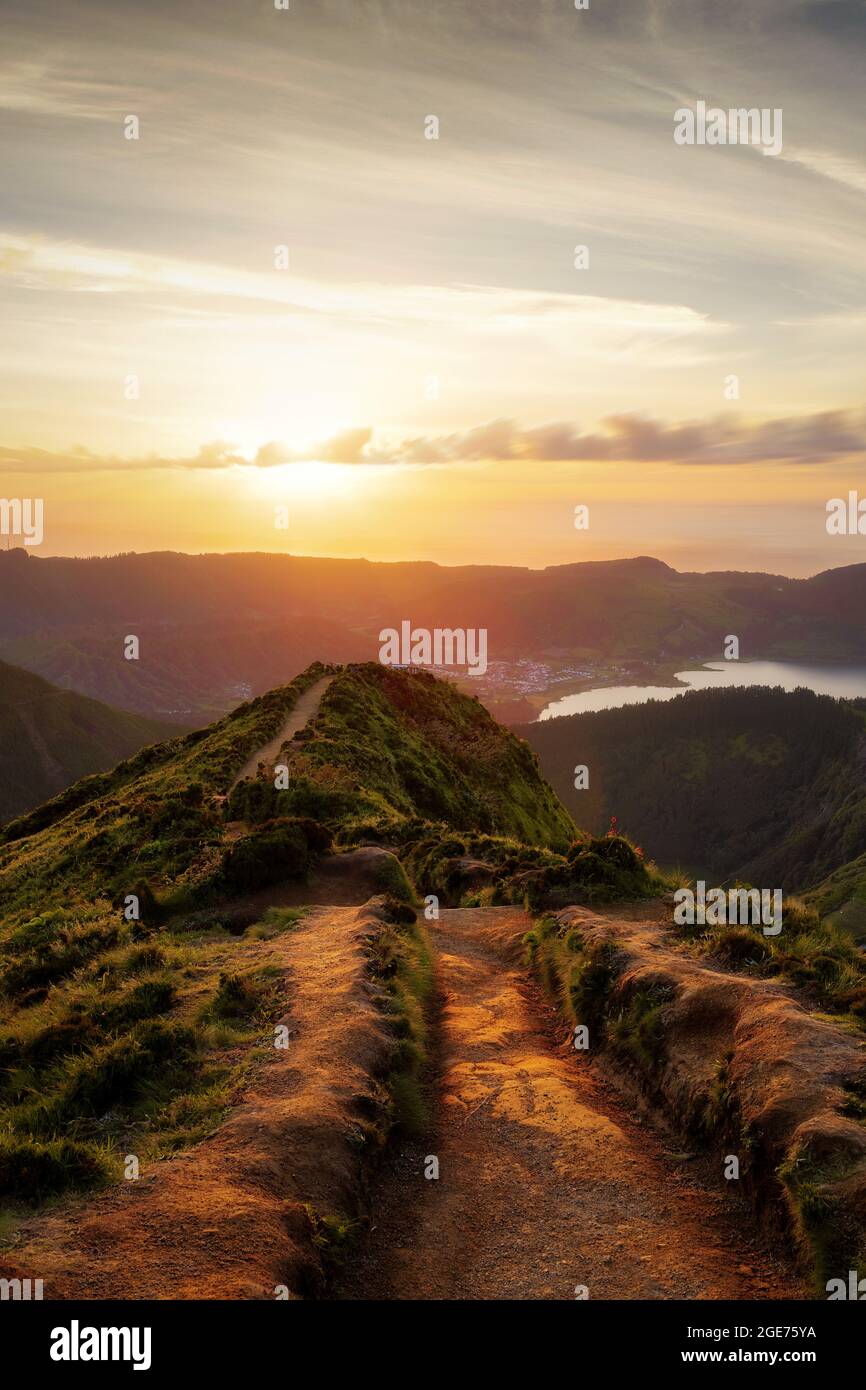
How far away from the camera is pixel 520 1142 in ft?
38.2

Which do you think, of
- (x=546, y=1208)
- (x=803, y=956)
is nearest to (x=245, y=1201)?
(x=546, y=1208)

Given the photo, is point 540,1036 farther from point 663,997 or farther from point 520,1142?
point 520,1142

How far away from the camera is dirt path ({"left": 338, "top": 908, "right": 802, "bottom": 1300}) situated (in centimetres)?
880

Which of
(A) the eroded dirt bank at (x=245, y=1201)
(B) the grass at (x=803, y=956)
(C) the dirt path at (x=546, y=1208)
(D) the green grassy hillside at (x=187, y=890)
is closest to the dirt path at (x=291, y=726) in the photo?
(D) the green grassy hillside at (x=187, y=890)

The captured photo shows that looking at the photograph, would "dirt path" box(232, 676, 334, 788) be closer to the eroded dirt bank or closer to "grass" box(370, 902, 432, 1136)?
"grass" box(370, 902, 432, 1136)

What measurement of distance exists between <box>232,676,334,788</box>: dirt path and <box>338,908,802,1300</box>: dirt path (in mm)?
31035

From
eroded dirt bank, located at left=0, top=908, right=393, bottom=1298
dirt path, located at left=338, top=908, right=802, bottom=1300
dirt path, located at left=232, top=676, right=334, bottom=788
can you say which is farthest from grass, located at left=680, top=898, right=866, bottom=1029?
dirt path, located at left=232, top=676, right=334, bottom=788

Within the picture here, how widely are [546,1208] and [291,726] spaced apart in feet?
162

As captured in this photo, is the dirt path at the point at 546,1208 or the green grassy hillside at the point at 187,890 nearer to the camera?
the dirt path at the point at 546,1208

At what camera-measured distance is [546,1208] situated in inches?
400

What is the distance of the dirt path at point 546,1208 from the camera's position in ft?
28.9

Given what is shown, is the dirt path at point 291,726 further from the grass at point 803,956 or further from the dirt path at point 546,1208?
the dirt path at point 546,1208

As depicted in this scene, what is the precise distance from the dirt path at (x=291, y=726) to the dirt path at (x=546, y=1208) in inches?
1222
